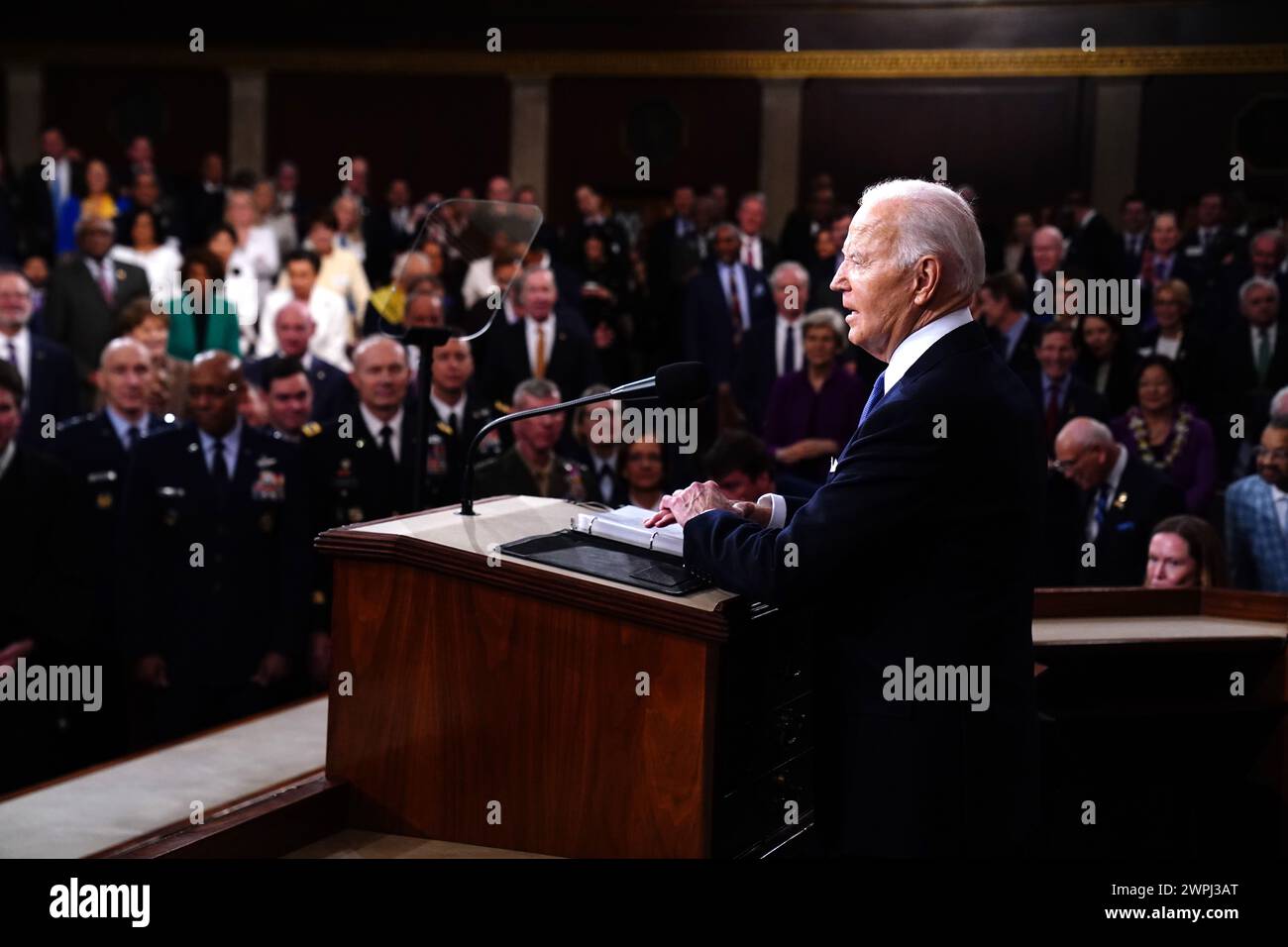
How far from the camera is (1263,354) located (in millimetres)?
6188

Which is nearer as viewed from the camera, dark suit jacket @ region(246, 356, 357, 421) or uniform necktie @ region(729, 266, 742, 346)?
dark suit jacket @ region(246, 356, 357, 421)

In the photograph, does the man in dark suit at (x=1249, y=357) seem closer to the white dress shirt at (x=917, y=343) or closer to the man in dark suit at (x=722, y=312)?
the man in dark suit at (x=722, y=312)

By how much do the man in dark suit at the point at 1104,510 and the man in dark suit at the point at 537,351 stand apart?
7.33 ft

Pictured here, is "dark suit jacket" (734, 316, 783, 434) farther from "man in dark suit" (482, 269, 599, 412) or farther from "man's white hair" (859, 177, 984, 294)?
"man's white hair" (859, 177, 984, 294)

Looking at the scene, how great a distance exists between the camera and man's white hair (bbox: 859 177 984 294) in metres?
1.77

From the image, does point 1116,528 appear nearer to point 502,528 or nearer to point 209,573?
point 209,573

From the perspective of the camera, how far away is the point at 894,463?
174cm

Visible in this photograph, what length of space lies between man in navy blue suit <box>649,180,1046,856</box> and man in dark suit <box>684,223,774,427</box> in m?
4.90

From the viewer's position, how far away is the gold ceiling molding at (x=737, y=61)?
10.8 metres

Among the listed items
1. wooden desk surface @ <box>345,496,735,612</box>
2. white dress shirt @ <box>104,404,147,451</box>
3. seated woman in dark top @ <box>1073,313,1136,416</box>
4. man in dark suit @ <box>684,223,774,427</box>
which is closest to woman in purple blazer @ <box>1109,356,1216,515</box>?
seated woman in dark top @ <box>1073,313,1136,416</box>

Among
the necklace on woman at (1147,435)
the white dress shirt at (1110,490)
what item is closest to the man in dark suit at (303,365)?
the white dress shirt at (1110,490)

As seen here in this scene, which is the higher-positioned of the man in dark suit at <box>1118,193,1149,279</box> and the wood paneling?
the man in dark suit at <box>1118,193,1149,279</box>

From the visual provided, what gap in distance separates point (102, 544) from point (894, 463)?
9.76 feet
